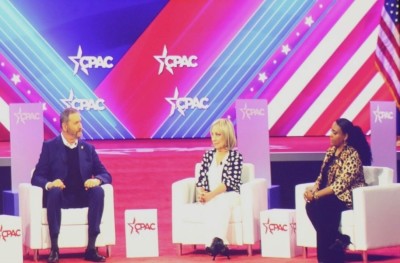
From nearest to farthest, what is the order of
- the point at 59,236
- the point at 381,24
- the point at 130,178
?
1. the point at 59,236
2. the point at 130,178
3. the point at 381,24

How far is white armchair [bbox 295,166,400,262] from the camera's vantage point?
751cm

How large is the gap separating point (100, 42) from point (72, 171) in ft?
15.0

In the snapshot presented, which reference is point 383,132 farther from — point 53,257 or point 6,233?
point 6,233

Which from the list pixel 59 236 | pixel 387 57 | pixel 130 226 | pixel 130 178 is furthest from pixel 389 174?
pixel 387 57

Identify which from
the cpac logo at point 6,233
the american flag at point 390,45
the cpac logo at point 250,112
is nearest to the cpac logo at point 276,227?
the cpac logo at point 250,112

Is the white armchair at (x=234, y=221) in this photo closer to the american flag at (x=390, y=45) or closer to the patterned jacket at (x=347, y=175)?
the patterned jacket at (x=347, y=175)

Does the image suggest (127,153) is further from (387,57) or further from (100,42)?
(387,57)

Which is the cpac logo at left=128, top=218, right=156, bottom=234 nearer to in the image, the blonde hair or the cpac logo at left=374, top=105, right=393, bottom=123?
the blonde hair

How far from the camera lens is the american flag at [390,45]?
12.0 m

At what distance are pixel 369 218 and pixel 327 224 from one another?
1.08 ft

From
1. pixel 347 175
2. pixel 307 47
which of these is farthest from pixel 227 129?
pixel 307 47

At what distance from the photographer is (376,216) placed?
7.62 m

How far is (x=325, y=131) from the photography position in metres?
12.8

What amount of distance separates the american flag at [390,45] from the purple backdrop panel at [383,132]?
3.08 metres
